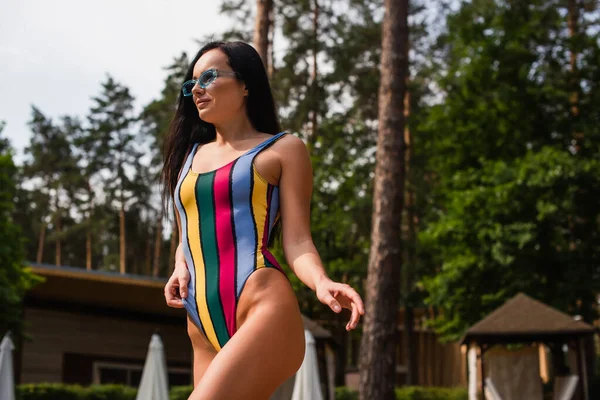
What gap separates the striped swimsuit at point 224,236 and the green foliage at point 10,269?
15581 mm

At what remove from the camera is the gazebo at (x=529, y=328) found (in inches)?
647

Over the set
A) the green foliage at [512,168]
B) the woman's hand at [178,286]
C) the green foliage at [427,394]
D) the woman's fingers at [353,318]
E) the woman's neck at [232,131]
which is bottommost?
the green foliage at [427,394]

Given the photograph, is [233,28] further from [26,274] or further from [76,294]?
[26,274]

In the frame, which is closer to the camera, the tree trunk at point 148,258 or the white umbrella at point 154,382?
the white umbrella at point 154,382

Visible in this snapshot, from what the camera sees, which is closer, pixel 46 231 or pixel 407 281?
pixel 407 281

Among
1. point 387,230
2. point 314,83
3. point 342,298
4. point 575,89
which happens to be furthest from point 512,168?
point 342,298

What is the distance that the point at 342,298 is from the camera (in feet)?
8.82

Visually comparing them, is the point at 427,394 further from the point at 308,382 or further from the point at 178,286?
the point at 178,286

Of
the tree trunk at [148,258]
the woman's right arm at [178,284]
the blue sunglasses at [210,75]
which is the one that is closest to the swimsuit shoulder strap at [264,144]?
the blue sunglasses at [210,75]

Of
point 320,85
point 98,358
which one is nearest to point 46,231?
point 320,85

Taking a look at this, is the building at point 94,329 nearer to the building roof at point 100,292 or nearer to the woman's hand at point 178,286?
the building roof at point 100,292

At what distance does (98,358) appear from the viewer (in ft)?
82.0

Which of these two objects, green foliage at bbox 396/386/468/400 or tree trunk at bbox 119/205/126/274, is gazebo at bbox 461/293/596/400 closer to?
green foliage at bbox 396/386/468/400

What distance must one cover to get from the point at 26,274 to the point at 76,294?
453cm
